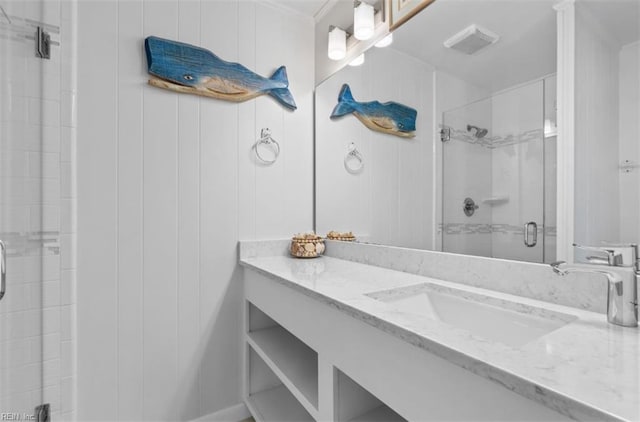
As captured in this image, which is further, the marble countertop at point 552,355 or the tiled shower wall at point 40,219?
the tiled shower wall at point 40,219

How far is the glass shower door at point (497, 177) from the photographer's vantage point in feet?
3.08

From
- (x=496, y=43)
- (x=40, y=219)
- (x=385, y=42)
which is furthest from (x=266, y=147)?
(x=496, y=43)

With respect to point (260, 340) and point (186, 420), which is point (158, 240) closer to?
point (260, 340)

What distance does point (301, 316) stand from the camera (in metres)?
1.11

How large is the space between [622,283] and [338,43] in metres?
1.64

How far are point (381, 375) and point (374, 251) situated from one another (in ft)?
2.63

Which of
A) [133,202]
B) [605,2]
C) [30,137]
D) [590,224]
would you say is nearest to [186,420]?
[133,202]

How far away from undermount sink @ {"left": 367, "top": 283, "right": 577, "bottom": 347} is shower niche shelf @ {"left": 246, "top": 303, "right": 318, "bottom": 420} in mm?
469

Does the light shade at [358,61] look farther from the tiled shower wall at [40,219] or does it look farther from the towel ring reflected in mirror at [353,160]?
the tiled shower wall at [40,219]

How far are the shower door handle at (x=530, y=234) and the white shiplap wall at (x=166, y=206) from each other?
1.22 m

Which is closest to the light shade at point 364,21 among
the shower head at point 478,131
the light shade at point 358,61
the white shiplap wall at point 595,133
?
the light shade at point 358,61

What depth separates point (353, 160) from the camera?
5.65 ft

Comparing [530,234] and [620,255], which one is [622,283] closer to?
[620,255]

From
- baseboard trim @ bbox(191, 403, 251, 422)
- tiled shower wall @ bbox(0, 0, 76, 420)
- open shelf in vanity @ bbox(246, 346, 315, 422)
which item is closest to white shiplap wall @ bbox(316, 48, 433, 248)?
open shelf in vanity @ bbox(246, 346, 315, 422)
